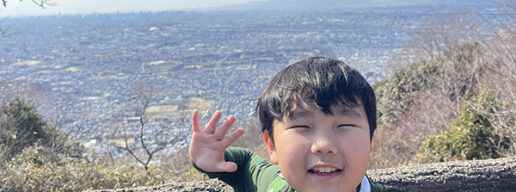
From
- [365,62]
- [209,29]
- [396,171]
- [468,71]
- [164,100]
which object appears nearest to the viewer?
[396,171]

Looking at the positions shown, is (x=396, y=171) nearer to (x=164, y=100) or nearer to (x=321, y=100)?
(x=321, y=100)

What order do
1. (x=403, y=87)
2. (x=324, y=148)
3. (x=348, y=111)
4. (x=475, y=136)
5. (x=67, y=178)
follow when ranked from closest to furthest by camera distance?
(x=324, y=148) < (x=348, y=111) < (x=67, y=178) < (x=475, y=136) < (x=403, y=87)

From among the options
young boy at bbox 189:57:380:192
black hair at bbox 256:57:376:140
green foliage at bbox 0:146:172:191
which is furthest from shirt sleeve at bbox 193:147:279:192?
green foliage at bbox 0:146:172:191

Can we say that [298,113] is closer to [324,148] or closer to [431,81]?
[324,148]

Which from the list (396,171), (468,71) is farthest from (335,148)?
(468,71)

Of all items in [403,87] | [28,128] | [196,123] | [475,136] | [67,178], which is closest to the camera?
[196,123]

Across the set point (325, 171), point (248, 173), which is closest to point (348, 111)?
point (325, 171)

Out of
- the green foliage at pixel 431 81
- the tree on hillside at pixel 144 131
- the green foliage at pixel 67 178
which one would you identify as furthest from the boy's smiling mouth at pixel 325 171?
the green foliage at pixel 431 81
